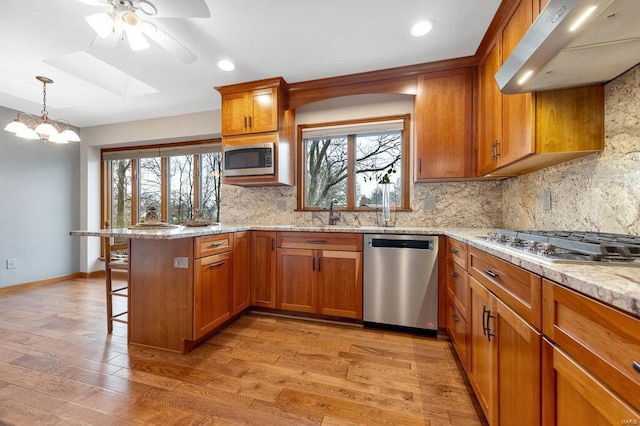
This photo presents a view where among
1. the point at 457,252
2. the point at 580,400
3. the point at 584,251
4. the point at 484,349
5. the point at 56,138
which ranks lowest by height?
the point at 484,349

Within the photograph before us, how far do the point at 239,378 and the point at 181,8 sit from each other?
2266mm

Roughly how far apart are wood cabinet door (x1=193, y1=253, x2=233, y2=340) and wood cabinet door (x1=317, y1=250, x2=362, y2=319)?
2.76 ft

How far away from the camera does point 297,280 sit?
2.53 meters

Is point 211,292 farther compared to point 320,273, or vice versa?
point 320,273

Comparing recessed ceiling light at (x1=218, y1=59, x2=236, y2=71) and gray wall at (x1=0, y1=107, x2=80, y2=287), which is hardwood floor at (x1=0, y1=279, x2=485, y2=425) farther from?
recessed ceiling light at (x1=218, y1=59, x2=236, y2=71)

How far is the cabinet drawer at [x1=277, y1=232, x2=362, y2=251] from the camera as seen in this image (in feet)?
7.80

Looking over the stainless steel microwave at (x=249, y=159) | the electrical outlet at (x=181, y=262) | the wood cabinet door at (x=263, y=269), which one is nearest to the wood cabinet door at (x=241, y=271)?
the wood cabinet door at (x=263, y=269)

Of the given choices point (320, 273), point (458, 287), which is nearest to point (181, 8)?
point (320, 273)

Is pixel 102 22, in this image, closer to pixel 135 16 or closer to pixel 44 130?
pixel 135 16

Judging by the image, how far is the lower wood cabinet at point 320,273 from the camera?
238 cm

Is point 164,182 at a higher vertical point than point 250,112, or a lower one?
lower

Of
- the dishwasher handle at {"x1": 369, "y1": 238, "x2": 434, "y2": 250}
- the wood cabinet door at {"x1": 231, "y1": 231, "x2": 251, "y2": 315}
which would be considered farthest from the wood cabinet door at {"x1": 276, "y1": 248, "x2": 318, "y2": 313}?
the dishwasher handle at {"x1": 369, "y1": 238, "x2": 434, "y2": 250}

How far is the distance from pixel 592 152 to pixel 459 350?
1.42m

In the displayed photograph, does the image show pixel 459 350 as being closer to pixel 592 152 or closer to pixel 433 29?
pixel 592 152
